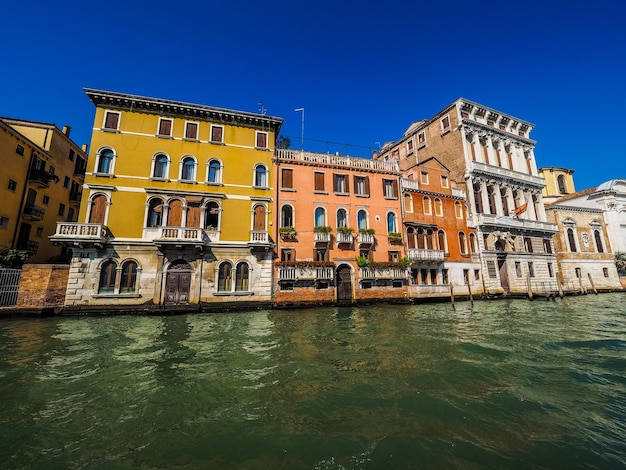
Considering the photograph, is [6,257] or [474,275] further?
[474,275]

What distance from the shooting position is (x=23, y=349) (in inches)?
318

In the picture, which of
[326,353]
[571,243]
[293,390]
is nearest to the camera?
[293,390]

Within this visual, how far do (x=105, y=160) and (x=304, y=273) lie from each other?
1436cm

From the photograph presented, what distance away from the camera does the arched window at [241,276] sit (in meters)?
17.8

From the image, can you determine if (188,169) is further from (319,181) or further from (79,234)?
(319,181)

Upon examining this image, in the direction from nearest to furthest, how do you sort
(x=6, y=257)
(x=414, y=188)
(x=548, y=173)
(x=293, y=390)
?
(x=293, y=390) → (x=6, y=257) → (x=414, y=188) → (x=548, y=173)

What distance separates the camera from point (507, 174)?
2909 centimetres

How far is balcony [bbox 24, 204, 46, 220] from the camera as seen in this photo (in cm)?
2019

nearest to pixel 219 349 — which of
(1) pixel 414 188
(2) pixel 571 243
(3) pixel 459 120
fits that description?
(1) pixel 414 188

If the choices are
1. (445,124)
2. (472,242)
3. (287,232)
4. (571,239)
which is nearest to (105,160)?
(287,232)

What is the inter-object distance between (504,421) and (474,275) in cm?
2326

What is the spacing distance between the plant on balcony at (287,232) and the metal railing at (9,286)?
1380cm

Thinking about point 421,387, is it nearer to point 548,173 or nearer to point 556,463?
point 556,463

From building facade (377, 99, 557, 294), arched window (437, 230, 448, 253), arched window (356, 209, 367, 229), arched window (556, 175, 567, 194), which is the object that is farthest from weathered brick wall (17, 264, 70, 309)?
arched window (556, 175, 567, 194)
